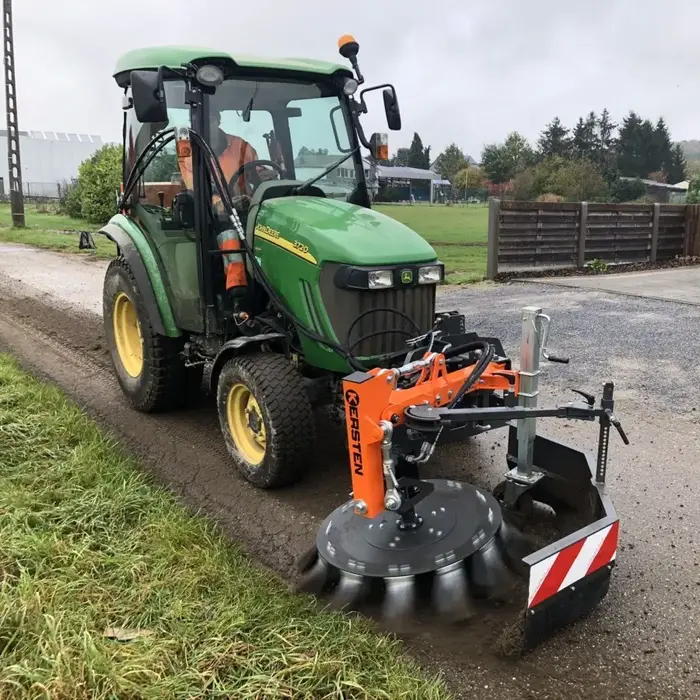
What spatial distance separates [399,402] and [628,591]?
1330mm

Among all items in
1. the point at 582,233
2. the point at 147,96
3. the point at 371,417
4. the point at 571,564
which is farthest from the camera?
the point at 582,233

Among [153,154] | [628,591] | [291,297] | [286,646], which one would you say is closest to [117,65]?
[153,154]

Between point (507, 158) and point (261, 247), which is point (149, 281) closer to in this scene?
Result: point (261, 247)

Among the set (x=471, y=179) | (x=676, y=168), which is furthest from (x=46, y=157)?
(x=676, y=168)

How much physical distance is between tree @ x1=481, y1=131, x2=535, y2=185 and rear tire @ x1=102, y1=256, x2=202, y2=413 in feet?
191

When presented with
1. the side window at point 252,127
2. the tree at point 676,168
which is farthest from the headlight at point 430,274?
the tree at point 676,168

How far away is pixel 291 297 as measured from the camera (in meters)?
4.14

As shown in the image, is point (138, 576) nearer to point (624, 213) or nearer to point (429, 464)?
point (429, 464)

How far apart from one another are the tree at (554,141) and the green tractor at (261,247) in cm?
6733

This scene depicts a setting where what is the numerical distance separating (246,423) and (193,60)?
7.32ft

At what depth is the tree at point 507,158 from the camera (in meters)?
62.7

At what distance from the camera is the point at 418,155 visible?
9406cm

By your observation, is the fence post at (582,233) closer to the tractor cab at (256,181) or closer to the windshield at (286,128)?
the tractor cab at (256,181)

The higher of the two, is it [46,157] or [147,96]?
[46,157]
